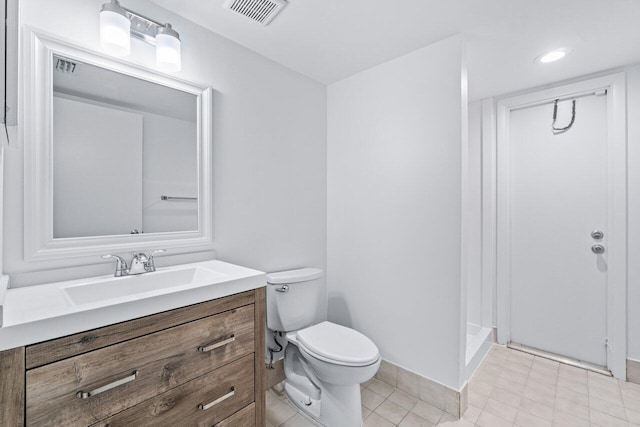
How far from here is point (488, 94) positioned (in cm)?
253

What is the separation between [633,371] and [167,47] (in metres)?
3.50

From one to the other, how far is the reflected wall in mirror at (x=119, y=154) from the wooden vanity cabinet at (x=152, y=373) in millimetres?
603

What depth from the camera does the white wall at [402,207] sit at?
5.72 ft

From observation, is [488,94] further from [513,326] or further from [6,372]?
[6,372]

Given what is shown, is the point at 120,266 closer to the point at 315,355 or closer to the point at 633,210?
the point at 315,355

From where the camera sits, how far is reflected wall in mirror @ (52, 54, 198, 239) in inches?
48.3

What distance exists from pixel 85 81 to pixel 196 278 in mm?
1011

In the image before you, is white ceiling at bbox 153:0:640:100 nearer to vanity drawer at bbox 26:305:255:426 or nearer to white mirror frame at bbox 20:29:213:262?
white mirror frame at bbox 20:29:213:262

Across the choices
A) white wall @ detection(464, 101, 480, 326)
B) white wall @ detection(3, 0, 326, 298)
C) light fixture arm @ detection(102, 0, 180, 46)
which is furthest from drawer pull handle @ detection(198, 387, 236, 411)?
white wall @ detection(464, 101, 480, 326)

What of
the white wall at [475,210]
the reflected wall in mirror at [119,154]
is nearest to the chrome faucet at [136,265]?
the reflected wall in mirror at [119,154]

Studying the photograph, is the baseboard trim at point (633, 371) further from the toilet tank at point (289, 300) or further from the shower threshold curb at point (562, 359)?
the toilet tank at point (289, 300)

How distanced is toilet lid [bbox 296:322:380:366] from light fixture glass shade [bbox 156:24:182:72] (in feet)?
5.29

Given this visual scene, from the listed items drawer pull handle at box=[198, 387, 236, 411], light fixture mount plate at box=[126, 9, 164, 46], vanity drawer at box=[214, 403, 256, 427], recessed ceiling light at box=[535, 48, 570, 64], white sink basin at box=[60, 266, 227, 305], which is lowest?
vanity drawer at box=[214, 403, 256, 427]

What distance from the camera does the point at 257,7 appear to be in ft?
4.90
